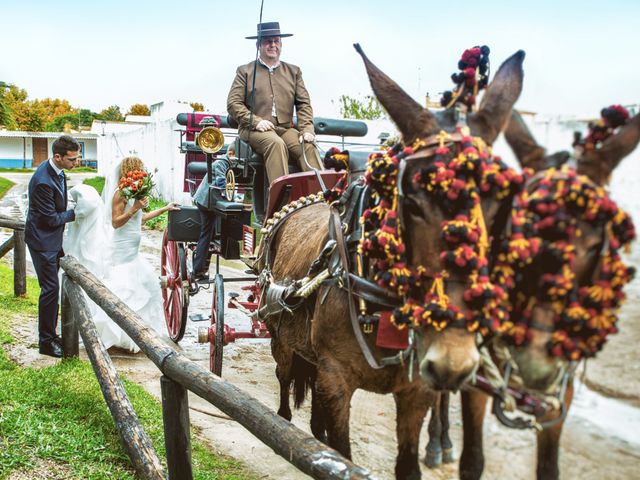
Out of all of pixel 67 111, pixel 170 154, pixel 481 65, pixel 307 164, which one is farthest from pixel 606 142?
pixel 67 111

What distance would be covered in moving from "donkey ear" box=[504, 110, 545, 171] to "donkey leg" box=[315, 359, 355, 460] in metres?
1.42

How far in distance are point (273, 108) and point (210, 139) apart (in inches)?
26.2

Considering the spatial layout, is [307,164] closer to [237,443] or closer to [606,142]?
[237,443]

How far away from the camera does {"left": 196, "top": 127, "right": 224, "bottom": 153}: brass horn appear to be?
233 inches

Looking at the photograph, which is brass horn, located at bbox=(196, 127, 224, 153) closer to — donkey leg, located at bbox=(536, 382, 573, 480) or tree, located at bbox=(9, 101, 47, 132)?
donkey leg, located at bbox=(536, 382, 573, 480)

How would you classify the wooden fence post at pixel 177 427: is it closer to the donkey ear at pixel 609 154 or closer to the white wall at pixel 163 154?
the donkey ear at pixel 609 154

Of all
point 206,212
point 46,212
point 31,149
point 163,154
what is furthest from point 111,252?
point 31,149

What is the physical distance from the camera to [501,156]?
7.57 feet

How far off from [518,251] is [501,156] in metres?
0.41

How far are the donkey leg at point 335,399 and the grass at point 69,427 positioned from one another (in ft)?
3.81

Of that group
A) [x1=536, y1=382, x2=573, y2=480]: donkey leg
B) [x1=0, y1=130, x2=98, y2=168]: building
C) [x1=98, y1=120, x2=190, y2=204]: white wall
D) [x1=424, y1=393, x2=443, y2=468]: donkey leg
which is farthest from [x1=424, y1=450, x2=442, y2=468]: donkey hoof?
[x1=0, y1=130, x2=98, y2=168]: building

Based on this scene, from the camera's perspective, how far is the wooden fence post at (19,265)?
8.55 metres

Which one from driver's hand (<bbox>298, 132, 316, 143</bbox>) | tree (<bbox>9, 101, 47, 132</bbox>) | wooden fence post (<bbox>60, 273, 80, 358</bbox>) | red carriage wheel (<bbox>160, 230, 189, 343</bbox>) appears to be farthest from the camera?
tree (<bbox>9, 101, 47, 132</bbox>)

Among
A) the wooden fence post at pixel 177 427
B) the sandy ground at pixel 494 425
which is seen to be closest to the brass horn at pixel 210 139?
the sandy ground at pixel 494 425
